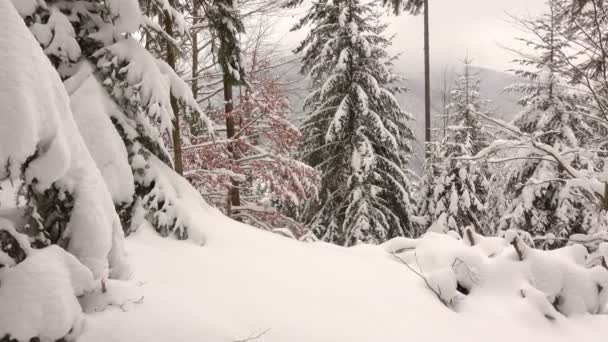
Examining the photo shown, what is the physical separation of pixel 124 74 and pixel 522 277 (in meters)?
5.09

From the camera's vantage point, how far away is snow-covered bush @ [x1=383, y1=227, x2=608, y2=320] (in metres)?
4.92

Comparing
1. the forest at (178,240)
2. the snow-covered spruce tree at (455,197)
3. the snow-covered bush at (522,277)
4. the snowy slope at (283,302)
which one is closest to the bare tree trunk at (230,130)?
the forest at (178,240)

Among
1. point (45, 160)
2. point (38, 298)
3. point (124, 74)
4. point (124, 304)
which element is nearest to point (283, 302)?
point (124, 304)

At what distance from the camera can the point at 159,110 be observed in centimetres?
409

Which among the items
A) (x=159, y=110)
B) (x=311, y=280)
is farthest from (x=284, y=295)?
(x=159, y=110)

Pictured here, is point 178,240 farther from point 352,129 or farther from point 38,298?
point 352,129

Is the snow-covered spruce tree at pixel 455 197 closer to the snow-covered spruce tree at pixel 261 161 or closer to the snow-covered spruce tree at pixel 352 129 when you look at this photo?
the snow-covered spruce tree at pixel 352 129

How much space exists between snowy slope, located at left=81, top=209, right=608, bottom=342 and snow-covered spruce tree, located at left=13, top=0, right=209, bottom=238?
0.28 meters

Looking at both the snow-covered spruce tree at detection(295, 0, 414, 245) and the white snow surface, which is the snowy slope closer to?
the white snow surface

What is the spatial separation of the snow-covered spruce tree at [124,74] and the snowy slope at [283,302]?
28 cm

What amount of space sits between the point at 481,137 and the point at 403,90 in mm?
6802

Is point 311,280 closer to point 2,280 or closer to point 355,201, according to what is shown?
point 2,280

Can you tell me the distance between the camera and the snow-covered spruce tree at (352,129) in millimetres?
15023

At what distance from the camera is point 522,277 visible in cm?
525
